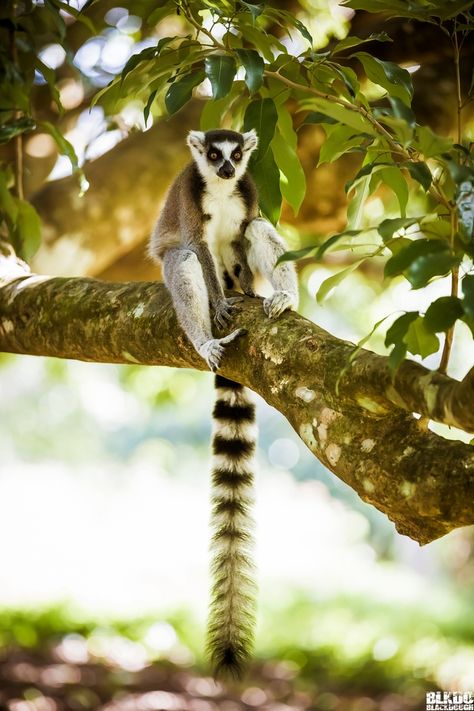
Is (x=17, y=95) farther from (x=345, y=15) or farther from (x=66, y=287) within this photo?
(x=345, y=15)

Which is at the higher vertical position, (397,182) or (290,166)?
(290,166)

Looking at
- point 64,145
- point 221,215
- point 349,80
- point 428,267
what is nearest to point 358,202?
point 349,80

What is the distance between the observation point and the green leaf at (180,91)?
2430 millimetres

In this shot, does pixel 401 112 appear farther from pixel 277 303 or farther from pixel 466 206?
pixel 277 303

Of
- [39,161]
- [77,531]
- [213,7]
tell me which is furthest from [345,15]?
[77,531]

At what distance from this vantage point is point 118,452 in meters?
29.2

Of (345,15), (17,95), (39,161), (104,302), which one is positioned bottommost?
(104,302)

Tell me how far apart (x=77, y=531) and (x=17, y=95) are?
1195 centimetres

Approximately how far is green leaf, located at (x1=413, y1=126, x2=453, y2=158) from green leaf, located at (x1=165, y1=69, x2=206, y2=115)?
3.00 ft

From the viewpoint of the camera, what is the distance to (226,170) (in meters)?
3.80

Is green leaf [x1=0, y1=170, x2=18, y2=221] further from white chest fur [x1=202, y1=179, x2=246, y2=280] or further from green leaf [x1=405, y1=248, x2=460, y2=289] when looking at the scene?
green leaf [x1=405, y1=248, x2=460, y2=289]

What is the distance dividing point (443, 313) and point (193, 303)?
1527 mm

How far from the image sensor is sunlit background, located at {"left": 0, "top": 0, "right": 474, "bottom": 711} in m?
6.41

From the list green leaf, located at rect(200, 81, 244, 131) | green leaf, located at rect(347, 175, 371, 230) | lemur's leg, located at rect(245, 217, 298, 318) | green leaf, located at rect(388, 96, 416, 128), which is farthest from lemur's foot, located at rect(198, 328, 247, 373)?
green leaf, located at rect(388, 96, 416, 128)
